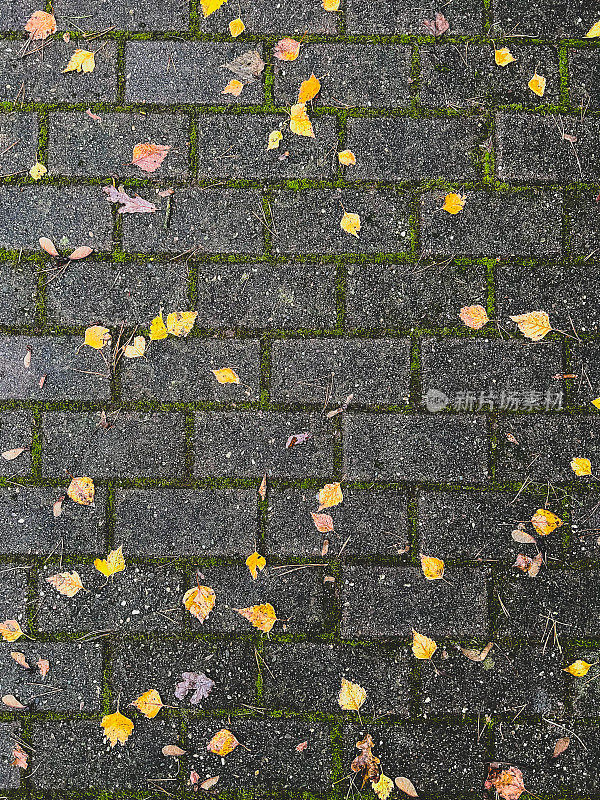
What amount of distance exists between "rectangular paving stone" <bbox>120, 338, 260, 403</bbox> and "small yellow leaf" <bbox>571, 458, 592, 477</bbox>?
1378 millimetres

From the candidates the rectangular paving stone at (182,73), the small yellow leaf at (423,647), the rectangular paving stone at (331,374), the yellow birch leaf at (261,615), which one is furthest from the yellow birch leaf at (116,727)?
the rectangular paving stone at (182,73)

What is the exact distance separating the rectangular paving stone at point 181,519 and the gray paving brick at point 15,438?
1.51 feet

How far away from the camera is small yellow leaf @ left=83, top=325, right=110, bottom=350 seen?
101 inches

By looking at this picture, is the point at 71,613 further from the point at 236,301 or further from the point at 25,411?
the point at 236,301

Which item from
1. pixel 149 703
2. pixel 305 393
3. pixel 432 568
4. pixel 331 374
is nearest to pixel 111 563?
pixel 149 703

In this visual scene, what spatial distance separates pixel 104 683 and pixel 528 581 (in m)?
1.83

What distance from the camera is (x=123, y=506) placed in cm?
255

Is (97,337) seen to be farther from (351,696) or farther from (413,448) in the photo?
(351,696)

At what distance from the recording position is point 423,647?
2.51 metres

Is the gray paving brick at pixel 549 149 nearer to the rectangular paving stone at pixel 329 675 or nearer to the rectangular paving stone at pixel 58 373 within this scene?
the rectangular paving stone at pixel 58 373

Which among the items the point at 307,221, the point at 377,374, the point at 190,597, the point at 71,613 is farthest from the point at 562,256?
the point at 71,613

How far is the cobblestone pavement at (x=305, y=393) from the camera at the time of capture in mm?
2518

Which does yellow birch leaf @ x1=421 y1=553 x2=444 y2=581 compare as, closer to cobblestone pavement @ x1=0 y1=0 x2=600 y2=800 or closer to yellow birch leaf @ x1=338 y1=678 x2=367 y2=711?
cobblestone pavement @ x1=0 y1=0 x2=600 y2=800

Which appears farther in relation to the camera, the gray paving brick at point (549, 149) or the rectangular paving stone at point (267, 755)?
the gray paving brick at point (549, 149)
